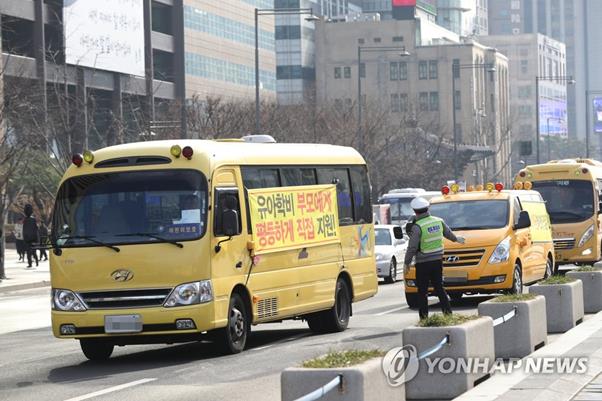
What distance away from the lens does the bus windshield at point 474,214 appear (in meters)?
26.8

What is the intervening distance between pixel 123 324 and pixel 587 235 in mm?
20543

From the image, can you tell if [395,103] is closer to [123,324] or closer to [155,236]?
[155,236]

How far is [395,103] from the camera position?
553ft

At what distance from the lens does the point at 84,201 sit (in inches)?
720

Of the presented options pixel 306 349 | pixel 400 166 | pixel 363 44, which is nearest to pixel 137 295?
pixel 306 349

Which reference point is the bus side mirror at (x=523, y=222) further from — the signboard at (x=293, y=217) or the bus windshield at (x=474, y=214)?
the signboard at (x=293, y=217)

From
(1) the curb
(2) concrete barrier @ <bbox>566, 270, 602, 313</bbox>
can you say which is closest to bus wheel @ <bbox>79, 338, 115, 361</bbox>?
(2) concrete barrier @ <bbox>566, 270, 602, 313</bbox>

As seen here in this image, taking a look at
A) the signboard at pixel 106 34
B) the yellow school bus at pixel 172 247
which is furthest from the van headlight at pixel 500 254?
the signboard at pixel 106 34

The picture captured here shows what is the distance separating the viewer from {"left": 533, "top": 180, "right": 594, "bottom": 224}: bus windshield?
120 feet

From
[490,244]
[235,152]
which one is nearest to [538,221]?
[490,244]

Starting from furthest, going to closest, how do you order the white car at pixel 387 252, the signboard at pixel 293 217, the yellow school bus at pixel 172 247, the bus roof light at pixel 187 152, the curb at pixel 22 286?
the curb at pixel 22 286, the white car at pixel 387 252, the signboard at pixel 293 217, the bus roof light at pixel 187 152, the yellow school bus at pixel 172 247

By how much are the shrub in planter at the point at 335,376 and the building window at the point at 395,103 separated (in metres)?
148

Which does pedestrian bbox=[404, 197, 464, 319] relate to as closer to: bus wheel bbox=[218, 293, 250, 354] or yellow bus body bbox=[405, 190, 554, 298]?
bus wheel bbox=[218, 293, 250, 354]

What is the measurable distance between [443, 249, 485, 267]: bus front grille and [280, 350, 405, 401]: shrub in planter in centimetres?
1514
